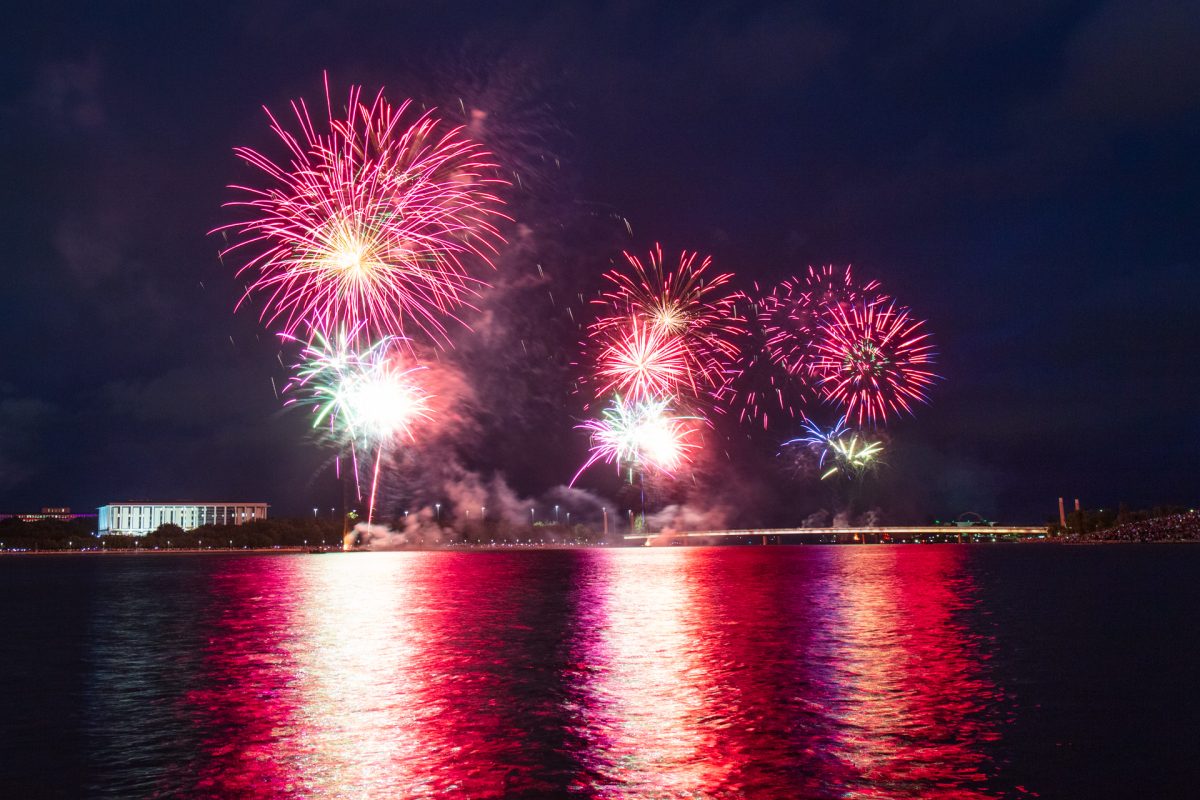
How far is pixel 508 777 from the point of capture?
16.5 metres

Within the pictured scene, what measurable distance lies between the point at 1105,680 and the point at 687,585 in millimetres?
52861

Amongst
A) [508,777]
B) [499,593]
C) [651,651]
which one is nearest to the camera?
[508,777]

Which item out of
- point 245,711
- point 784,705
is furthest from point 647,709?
point 245,711

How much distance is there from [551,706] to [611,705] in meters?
1.54

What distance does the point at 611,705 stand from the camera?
23391 millimetres

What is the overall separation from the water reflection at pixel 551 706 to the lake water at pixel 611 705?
0.10m

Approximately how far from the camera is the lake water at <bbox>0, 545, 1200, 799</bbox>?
53.9 ft

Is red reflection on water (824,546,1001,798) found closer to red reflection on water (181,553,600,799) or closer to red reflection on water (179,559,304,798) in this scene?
red reflection on water (181,553,600,799)

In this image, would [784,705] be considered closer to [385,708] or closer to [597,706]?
[597,706]

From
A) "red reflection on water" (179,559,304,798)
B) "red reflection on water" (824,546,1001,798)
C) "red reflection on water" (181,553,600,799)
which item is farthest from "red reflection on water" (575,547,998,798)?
"red reflection on water" (179,559,304,798)

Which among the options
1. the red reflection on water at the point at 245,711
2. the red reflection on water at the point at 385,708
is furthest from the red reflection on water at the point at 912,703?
the red reflection on water at the point at 245,711

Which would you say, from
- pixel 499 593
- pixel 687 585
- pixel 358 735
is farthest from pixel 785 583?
pixel 358 735

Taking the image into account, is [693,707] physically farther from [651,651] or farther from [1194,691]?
[1194,691]

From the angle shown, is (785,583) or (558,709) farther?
(785,583)
